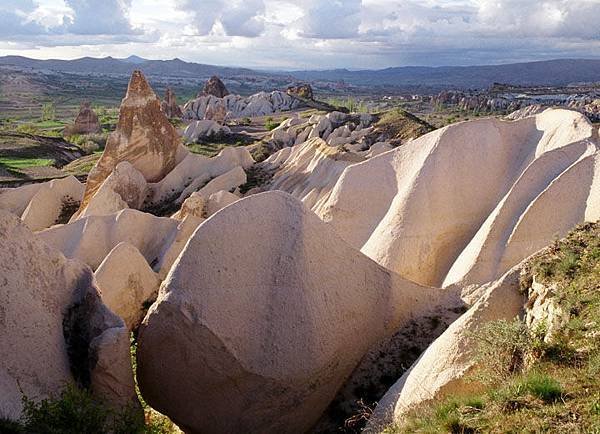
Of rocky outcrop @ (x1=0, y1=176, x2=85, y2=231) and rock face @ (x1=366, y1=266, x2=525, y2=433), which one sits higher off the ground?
rock face @ (x1=366, y1=266, x2=525, y2=433)

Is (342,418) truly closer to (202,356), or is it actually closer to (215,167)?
(202,356)

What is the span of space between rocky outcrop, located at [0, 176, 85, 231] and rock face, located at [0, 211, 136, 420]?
14.3 m

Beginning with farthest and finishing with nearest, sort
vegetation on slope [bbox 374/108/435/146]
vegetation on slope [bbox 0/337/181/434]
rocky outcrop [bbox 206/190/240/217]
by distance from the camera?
vegetation on slope [bbox 374/108/435/146], rocky outcrop [bbox 206/190/240/217], vegetation on slope [bbox 0/337/181/434]

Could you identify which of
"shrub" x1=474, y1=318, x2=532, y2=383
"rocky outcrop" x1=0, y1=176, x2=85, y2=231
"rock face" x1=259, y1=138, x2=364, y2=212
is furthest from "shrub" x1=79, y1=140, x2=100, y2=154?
"shrub" x1=474, y1=318, x2=532, y2=383

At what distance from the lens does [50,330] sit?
28.2ft

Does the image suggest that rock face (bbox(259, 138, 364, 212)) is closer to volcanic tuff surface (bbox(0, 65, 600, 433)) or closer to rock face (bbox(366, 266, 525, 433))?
volcanic tuff surface (bbox(0, 65, 600, 433))

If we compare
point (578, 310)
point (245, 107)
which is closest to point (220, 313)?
point (578, 310)

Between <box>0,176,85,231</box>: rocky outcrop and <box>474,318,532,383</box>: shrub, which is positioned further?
<box>0,176,85,231</box>: rocky outcrop

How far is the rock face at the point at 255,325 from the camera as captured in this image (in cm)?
856

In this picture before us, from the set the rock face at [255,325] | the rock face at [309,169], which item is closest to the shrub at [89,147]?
the rock face at [309,169]

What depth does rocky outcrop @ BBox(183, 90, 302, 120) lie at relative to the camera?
268ft

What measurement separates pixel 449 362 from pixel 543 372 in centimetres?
157

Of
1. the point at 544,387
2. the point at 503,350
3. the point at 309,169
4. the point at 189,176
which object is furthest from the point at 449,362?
the point at 189,176

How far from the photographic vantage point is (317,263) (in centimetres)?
950
